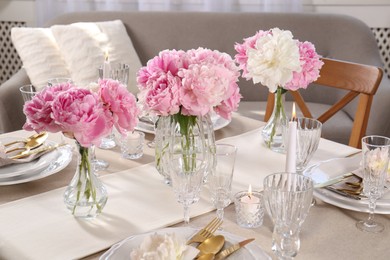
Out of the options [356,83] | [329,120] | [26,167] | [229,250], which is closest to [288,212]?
[229,250]

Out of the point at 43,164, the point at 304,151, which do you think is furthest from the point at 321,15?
the point at 43,164

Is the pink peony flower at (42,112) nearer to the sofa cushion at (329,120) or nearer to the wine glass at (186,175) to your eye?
the wine glass at (186,175)

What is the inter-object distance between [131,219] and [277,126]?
23.2 inches

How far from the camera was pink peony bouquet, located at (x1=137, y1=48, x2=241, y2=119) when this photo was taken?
1.16 m

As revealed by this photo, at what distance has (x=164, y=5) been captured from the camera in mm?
3596

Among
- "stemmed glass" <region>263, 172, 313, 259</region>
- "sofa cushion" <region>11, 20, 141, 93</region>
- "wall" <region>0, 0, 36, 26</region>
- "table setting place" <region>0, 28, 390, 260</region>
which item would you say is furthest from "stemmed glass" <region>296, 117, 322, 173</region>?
"wall" <region>0, 0, 36, 26</region>

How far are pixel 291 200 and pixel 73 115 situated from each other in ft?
1.39

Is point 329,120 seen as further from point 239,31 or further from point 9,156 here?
point 9,156

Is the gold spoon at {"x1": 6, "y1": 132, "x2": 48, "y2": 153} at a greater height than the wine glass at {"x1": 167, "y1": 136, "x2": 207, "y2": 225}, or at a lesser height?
lesser

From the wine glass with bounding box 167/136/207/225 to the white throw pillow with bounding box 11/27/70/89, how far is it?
181cm

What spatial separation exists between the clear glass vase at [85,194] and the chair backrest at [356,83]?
998mm

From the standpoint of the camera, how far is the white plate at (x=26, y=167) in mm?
1374

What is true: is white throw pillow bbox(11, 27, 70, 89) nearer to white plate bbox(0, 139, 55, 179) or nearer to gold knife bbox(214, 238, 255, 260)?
white plate bbox(0, 139, 55, 179)

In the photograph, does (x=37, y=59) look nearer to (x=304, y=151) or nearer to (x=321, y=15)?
(x=321, y=15)
